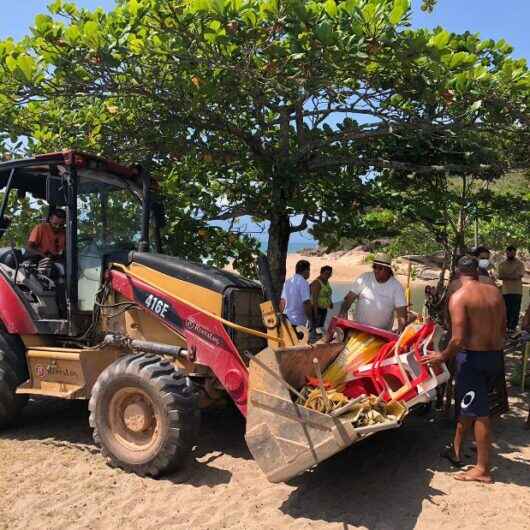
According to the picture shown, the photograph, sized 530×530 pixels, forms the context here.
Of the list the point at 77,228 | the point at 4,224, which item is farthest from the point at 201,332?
the point at 4,224

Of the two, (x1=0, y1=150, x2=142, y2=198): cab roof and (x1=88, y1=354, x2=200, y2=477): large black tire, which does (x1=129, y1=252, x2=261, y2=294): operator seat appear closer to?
(x1=88, y1=354, x2=200, y2=477): large black tire

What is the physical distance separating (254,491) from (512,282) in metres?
8.23

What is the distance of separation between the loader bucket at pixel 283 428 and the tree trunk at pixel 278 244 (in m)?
3.62

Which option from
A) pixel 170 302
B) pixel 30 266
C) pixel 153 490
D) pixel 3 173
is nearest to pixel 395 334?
pixel 170 302

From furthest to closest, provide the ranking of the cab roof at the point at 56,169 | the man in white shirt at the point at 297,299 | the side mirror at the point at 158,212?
the man in white shirt at the point at 297,299
the side mirror at the point at 158,212
the cab roof at the point at 56,169

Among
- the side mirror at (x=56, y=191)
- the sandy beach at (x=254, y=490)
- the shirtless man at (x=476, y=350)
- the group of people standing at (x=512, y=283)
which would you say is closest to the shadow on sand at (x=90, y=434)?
the sandy beach at (x=254, y=490)

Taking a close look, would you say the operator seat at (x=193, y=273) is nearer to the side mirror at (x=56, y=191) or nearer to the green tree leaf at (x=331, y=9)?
the side mirror at (x=56, y=191)

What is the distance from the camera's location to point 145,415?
15.6 ft

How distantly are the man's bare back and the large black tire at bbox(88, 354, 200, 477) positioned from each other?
2.21 m

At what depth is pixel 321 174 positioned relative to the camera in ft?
25.1

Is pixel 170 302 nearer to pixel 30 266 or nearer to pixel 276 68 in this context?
pixel 30 266

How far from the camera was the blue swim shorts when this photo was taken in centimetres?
467

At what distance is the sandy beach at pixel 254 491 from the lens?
398cm

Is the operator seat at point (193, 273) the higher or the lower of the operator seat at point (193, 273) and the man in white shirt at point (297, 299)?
the higher
